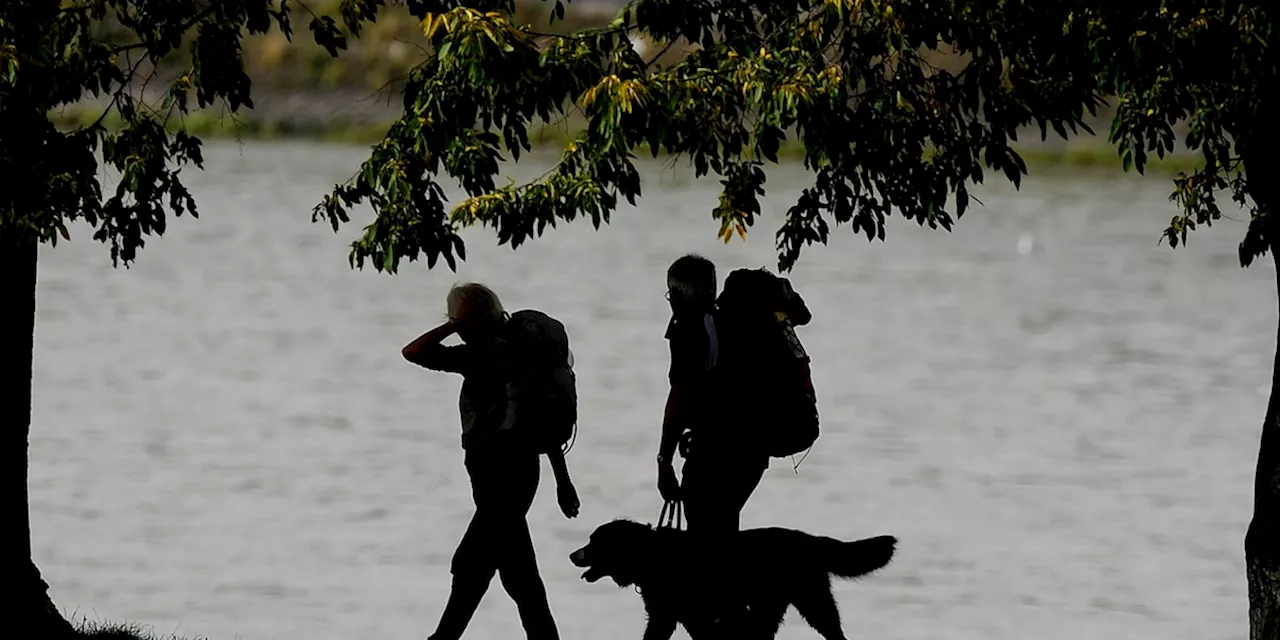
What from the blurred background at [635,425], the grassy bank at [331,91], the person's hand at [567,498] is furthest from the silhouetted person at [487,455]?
the grassy bank at [331,91]

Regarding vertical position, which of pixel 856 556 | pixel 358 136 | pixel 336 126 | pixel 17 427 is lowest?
pixel 856 556

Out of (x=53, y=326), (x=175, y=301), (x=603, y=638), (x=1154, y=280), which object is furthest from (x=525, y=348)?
(x=1154, y=280)

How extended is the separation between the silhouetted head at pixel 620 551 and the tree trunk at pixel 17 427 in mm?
2686

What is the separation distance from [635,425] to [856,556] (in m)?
17.6

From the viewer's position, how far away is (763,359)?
8.94 m

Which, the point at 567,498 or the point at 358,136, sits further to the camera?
the point at 358,136

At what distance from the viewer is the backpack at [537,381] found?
899cm

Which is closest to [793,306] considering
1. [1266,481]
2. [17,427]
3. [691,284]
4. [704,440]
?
[691,284]

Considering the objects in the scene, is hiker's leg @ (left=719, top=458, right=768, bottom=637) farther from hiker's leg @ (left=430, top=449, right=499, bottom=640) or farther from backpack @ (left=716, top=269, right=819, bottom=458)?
hiker's leg @ (left=430, top=449, right=499, bottom=640)

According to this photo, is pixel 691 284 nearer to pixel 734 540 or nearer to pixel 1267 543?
pixel 734 540

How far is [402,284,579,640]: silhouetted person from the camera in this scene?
903 centimetres

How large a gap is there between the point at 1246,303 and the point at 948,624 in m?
26.4

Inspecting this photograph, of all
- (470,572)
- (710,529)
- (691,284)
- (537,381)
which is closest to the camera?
(691,284)

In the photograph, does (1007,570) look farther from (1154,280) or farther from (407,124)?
(1154,280)
